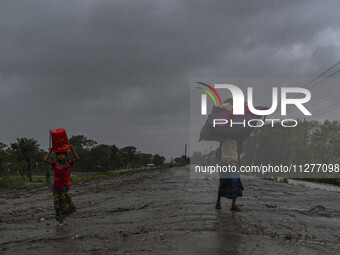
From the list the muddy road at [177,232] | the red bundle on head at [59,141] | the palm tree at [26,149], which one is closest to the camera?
the muddy road at [177,232]

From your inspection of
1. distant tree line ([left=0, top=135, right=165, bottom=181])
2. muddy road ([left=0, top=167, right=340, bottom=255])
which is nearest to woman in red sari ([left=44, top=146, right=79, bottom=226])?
muddy road ([left=0, top=167, right=340, bottom=255])

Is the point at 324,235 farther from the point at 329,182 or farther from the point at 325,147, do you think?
the point at 325,147

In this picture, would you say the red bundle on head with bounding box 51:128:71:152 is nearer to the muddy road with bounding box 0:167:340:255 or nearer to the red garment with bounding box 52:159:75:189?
the red garment with bounding box 52:159:75:189

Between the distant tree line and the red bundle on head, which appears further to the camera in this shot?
the distant tree line

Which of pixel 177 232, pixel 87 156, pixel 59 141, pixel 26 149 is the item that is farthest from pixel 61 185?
pixel 87 156

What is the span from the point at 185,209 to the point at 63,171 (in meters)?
2.60

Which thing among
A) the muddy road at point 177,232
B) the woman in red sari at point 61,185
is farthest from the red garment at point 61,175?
the muddy road at point 177,232

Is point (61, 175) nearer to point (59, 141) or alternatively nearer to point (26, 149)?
point (59, 141)

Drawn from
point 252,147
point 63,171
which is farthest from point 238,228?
point 252,147

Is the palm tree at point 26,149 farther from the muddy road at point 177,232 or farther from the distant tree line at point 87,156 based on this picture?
the muddy road at point 177,232

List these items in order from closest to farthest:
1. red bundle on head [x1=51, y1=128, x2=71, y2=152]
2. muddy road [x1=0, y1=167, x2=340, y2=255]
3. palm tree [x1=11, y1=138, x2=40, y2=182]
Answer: muddy road [x1=0, y1=167, x2=340, y2=255] → red bundle on head [x1=51, y1=128, x2=71, y2=152] → palm tree [x1=11, y1=138, x2=40, y2=182]

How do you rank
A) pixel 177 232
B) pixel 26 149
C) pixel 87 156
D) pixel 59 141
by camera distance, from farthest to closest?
pixel 87 156 < pixel 26 149 < pixel 59 141 < pixel 177 232

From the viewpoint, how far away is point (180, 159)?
170000 mm

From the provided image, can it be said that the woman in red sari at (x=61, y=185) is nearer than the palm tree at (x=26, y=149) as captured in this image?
Yes
